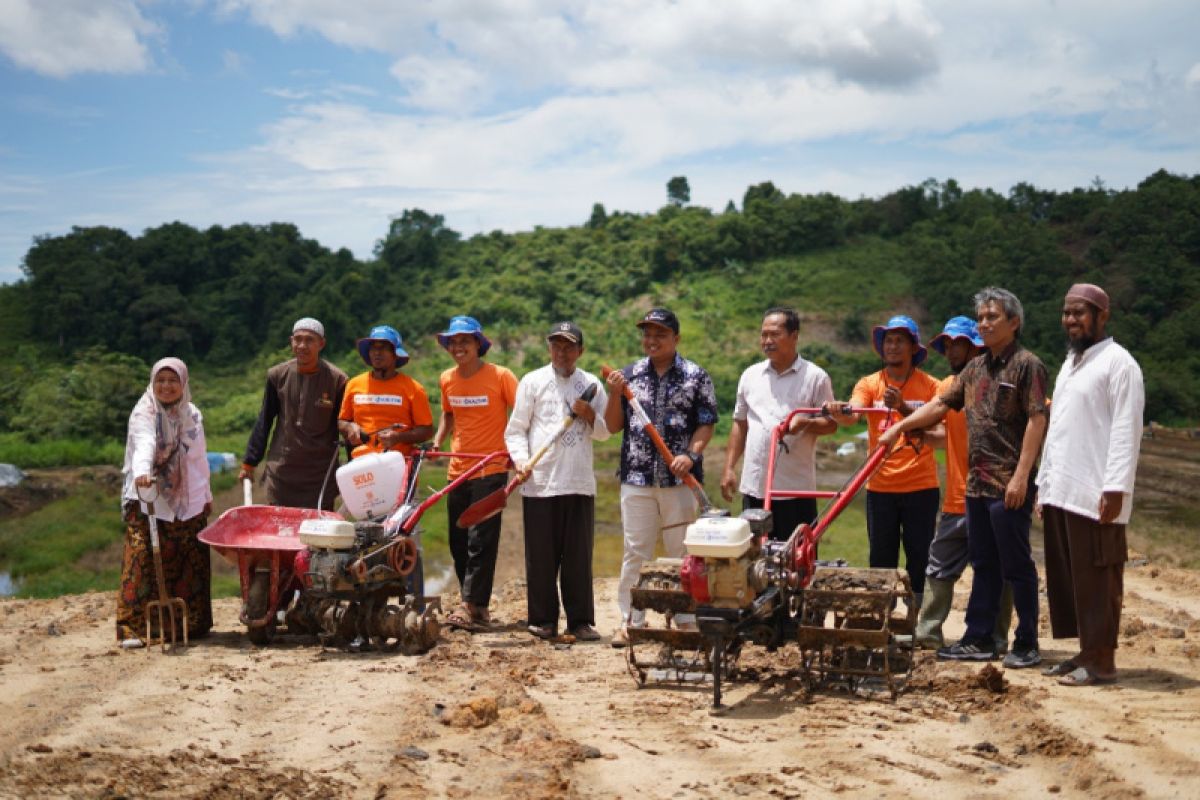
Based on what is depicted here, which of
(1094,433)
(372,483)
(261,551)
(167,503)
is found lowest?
(261,551)

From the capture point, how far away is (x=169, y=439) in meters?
6.76

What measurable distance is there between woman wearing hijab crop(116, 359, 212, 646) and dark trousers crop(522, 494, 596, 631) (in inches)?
81.4

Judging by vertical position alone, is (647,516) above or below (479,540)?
above

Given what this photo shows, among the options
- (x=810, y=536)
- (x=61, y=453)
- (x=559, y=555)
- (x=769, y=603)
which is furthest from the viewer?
(x=61, y=453)

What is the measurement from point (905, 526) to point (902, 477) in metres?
0.33

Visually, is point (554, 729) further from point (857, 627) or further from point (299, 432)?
point (299, 432)

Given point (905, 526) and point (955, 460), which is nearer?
point (955, 460)

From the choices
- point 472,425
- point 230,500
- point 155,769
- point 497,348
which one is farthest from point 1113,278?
point 155,769

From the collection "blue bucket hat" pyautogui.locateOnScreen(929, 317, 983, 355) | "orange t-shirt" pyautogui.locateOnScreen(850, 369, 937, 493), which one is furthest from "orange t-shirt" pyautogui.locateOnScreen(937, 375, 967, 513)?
"blue bucket hat" pyautogui.locateOnScreen(929, 317, 983, 355)

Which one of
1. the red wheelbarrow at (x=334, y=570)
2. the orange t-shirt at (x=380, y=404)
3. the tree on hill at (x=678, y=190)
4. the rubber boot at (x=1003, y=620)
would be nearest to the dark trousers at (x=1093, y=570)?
the rubber boot at (x=1003, y=620)

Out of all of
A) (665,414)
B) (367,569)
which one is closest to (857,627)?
(665,414)

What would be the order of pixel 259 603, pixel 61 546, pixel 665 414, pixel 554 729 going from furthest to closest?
pixel 61 546
pixel 259 603
pixel 665 414
pixel 554 729

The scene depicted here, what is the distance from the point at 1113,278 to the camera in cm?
3969

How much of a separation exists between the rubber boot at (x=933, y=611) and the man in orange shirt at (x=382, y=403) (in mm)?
3319
